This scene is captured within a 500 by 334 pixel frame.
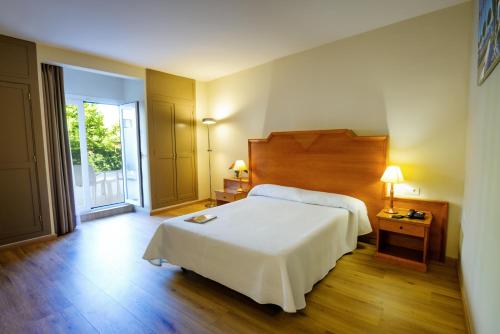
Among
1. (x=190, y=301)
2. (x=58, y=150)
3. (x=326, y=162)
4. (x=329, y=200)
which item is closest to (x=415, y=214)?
(x=329, y=200)

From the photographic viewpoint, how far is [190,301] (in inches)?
80.7

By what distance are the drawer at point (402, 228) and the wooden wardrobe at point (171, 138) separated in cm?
362

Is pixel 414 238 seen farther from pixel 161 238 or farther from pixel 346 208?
pixel 161 238

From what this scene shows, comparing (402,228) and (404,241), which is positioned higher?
(402,228)

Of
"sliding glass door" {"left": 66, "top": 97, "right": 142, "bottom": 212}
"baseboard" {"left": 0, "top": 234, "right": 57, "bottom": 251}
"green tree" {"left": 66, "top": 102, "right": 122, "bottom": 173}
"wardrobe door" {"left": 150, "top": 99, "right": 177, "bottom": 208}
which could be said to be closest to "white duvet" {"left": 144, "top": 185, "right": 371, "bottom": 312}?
"baseboard" {"left": 0, "top": 234, "right": 57, "bottom": 251}

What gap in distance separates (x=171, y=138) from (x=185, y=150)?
38cm

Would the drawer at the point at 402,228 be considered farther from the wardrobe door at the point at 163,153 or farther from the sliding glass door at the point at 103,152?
the sliding glass door at the point at 103,152

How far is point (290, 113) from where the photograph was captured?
152 inches

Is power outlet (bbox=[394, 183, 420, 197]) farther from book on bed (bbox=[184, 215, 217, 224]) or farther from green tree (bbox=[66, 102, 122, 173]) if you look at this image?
green tree (bbox=[66, 102, 122, 173])

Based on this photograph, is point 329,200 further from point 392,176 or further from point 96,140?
point 96,140

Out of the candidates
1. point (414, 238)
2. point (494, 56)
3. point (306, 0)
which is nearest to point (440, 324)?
point (414, 238)

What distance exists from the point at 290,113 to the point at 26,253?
12.8 ft

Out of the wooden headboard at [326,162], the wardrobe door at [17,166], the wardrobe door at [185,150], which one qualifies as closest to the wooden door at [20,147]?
the wardrobe door at [17,166]

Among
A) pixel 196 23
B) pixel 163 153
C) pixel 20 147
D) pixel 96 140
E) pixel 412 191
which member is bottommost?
pixel 412 191
